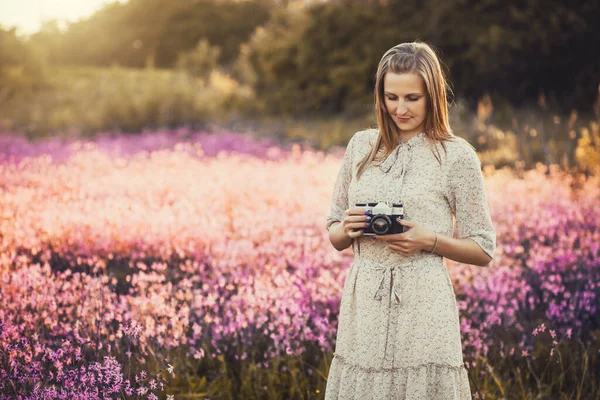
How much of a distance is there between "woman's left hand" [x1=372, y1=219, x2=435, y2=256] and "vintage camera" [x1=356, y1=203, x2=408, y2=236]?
0.08 feet

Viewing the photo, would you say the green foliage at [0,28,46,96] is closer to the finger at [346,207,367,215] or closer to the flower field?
the flower field

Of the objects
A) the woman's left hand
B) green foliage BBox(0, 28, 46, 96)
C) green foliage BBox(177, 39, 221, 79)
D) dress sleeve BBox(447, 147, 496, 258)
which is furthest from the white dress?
green foliage BBox(177, 39, 221, 79)

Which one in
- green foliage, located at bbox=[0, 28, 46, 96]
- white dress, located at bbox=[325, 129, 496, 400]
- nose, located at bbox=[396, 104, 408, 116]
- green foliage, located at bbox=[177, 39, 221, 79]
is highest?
green foliage, located at bbox=[177, 39, 221, 79]

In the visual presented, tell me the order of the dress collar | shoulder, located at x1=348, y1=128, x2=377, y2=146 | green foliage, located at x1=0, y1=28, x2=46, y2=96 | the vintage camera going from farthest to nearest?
green foliage, located at x1=0, y1=28, x2=46, y2=96
shoulder, located at x1=348, y1=128, x2=377, y2=146
the dress collar
the vintage camera

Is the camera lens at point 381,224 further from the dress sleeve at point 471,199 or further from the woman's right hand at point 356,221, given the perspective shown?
the dress sleeve at point 471,199

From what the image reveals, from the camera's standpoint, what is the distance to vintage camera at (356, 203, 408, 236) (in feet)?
7.30

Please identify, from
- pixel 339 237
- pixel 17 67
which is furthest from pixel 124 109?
pixel 339 237

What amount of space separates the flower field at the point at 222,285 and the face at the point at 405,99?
4.66 feet

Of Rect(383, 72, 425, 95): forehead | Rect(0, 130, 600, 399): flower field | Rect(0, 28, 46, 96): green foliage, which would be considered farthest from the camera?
Rect(0, 28, 46, 96): green foliage

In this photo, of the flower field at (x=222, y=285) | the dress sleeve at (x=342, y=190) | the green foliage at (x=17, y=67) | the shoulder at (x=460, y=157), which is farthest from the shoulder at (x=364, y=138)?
the green foliage at (x=17, y=67)

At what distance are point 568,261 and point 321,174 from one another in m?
4.42

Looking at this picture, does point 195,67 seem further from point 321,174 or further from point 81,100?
point 321,174

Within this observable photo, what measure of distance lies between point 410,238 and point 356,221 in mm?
217

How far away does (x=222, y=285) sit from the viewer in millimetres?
3922
